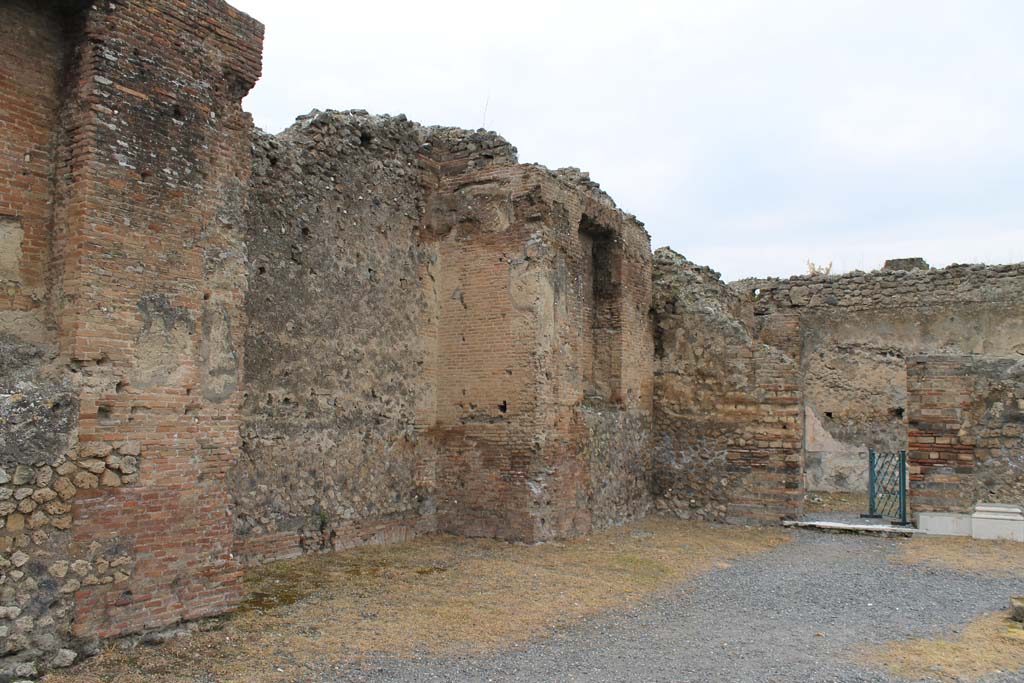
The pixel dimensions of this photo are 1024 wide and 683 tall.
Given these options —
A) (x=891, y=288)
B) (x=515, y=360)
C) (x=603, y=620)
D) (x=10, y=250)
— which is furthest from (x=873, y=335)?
(x=10, y=250)

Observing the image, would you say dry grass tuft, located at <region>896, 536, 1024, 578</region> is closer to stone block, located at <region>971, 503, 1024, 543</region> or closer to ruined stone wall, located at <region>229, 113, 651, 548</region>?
stone block, located at <region>971, 503, 1024, 543</region>

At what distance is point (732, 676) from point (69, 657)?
3748 mm

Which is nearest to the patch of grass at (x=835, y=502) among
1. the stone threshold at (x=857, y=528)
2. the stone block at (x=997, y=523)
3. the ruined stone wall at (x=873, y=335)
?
the ruined stone wall at (x=873, y=335)

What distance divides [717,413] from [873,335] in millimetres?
5387

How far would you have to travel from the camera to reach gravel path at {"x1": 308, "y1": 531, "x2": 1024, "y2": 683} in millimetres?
4844

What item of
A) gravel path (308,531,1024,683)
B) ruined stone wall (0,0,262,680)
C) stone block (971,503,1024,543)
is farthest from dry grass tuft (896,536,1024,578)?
ruined stone wall (0,0,262,680)

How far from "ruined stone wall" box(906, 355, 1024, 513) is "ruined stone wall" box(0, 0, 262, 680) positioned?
27.3 ft

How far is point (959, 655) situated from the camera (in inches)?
208

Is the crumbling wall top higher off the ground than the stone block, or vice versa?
the crumbling wall top

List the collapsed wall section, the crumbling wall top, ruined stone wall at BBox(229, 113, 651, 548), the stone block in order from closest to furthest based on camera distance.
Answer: ruined stone wall at BBox(229, 113, 651, 548) < the collapsed wall section < the stone block < the crumbling wall top

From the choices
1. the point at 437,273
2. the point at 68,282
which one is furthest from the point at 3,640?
the point at 437,273

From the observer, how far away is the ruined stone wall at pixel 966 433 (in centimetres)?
989

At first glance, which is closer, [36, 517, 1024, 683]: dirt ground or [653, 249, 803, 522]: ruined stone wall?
[36, 517, 1024, 683]: dirt ground

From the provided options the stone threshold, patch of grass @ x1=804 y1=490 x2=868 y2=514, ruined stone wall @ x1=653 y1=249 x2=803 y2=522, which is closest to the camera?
the stone threshold
